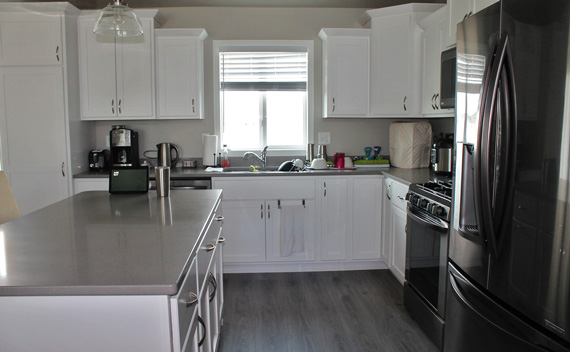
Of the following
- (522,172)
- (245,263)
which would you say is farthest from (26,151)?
(522,172)

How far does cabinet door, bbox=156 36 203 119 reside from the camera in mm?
3738

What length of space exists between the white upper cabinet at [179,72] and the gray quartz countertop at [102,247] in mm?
1730

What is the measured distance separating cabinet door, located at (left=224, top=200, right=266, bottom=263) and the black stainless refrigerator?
1947 millimetres

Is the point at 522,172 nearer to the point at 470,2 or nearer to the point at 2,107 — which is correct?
the point at 470,2

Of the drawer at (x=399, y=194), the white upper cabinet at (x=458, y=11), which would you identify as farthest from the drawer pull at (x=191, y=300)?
the drawer at (x=399, y=194)

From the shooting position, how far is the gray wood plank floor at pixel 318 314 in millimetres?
2453

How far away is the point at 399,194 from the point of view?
3182 millimetres

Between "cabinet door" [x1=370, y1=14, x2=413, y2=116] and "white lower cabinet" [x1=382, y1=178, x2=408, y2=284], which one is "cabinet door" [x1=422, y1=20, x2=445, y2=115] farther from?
"white lower cabinet" [x1=382, y1=178, x2=408, y2=284]

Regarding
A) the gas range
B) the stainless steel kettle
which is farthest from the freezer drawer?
the stainless steel kettle

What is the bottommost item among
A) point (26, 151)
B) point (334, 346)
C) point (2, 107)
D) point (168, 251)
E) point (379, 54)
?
point (334, 346)

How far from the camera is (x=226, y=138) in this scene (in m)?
4.20

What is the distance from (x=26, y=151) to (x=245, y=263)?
209cm

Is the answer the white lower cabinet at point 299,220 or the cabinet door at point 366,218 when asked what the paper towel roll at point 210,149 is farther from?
the cabinet door at point 366,218

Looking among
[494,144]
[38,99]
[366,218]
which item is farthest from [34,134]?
[494,144]
